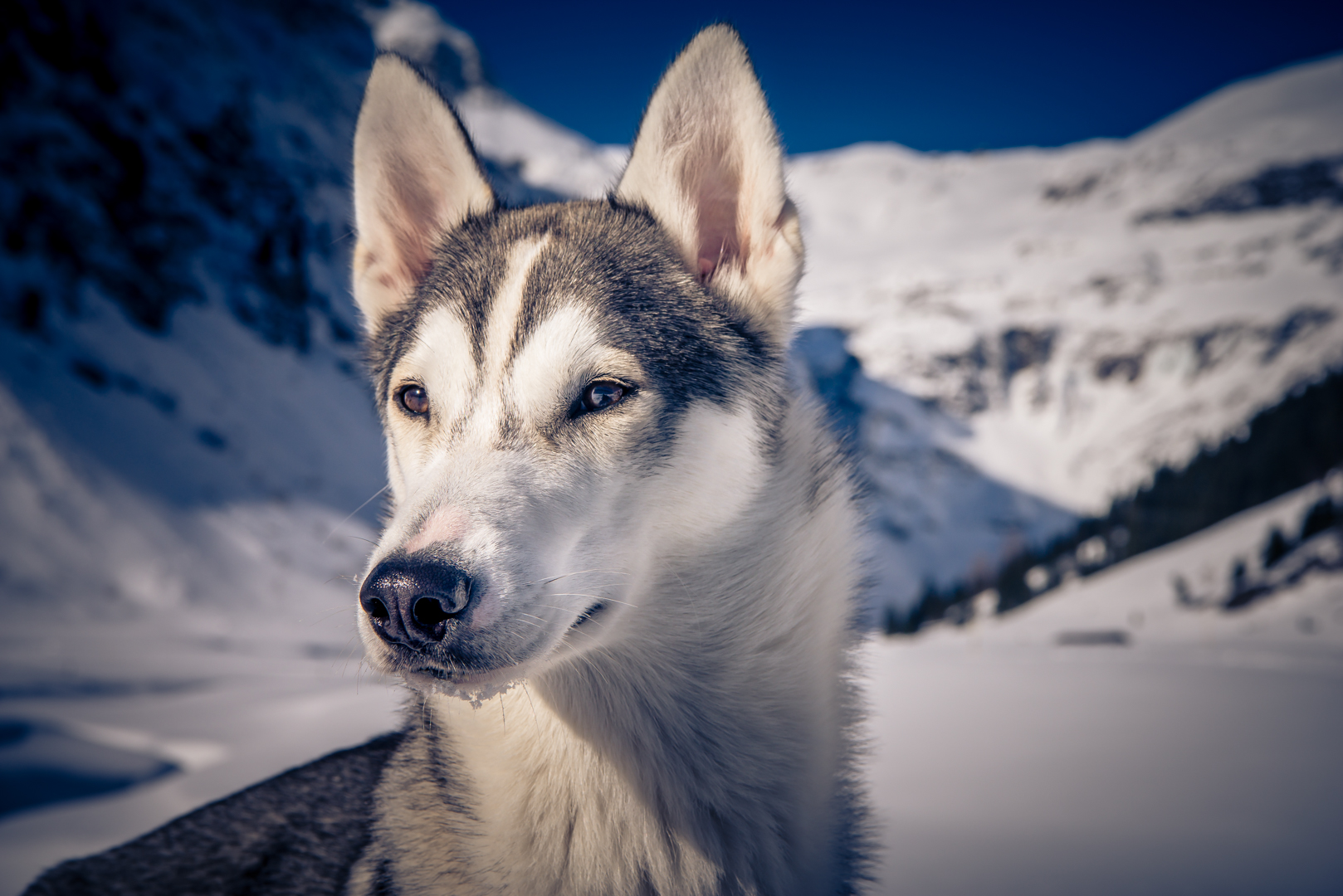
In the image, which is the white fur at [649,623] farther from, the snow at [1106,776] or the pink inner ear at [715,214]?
the snow at [1106,776]

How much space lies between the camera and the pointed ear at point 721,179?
227cm

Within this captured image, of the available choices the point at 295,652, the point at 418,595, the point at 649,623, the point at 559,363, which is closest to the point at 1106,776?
the point at 649,623

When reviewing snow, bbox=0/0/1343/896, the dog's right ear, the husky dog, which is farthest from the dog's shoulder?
the dog's right ear

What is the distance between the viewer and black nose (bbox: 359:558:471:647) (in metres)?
1.50

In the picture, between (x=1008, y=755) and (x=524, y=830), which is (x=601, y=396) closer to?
(x=524, y=830)

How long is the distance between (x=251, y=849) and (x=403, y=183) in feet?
8.46

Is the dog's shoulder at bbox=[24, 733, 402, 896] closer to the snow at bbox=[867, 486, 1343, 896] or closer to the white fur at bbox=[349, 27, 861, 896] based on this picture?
the white fur at bbox=[349, 27, 861, 896]

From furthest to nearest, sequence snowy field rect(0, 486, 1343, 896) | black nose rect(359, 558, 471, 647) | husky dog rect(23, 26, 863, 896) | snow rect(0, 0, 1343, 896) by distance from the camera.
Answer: snow rect(0, 0, 1343, 896), snowy field rect(0, 486, 1343, 896), husky dog rect(23, 26, 863, 896), black nose rect(359, 558, 471, 647)

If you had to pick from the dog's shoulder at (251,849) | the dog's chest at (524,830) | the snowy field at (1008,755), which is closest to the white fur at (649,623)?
the dog's chest at (524,830)

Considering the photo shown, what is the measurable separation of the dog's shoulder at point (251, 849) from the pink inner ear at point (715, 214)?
241 cm

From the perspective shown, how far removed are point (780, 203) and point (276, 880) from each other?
292 cm

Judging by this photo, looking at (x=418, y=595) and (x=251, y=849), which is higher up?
(x=418, y=595)

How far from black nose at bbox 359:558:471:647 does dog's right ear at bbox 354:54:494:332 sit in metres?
1.52

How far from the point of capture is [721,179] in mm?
2496
